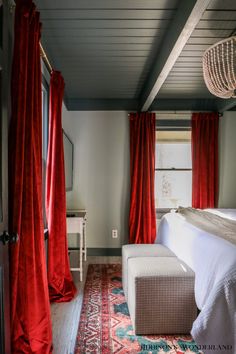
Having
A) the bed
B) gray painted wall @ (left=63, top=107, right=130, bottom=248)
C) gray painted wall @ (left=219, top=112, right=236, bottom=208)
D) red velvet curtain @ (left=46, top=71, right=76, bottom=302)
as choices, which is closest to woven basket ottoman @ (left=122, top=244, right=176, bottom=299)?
the bed

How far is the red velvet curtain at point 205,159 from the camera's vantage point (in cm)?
404

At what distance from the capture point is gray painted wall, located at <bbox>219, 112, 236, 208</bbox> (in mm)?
4164

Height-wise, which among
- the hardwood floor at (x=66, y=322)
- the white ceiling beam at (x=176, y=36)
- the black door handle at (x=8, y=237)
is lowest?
the hardwood floor at (x=66, y=322)

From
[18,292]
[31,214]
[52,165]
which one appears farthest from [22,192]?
[52,165]

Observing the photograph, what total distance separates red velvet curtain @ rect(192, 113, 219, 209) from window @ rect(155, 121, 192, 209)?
176mm

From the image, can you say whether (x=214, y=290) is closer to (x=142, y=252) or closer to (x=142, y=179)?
(x=142, y=252)

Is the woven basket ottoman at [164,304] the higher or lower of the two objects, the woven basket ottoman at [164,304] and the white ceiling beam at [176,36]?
the lower

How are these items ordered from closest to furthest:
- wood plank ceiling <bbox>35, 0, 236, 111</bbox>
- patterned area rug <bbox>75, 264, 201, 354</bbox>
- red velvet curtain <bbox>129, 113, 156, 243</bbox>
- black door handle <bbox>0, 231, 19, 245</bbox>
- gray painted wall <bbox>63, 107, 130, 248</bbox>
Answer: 1. black door handle <bbox>0, 231, 19, 245</bbox>
2. patterned area rug <bbox>75, 264, 201, 354</bbox>
3. wood plank ceiling <bbox>35, 0, 236, 111</bbox>
4. red velvet curtain <bbox>129, 113, 156, 243</bbox>
5. gray painted wall <bbox>63, 107, 130, 248</bbox>

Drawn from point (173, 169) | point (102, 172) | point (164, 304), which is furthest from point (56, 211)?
point (173, 169)

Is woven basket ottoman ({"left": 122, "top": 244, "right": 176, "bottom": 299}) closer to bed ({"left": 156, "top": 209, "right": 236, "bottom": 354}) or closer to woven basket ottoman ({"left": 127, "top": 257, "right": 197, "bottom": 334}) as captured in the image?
bed ({"left": 156, "top": 209, "right": 236, "bottom": 354})

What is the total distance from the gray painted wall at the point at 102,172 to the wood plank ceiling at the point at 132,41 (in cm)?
51

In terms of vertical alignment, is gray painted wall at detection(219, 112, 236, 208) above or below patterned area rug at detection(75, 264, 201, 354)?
above

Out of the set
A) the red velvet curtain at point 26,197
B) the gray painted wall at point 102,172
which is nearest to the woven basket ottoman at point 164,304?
the red velvet curtain at point 26,197

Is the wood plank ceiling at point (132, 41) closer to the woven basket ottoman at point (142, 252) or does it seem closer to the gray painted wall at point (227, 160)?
the gray painted wall at point (227, 160)
